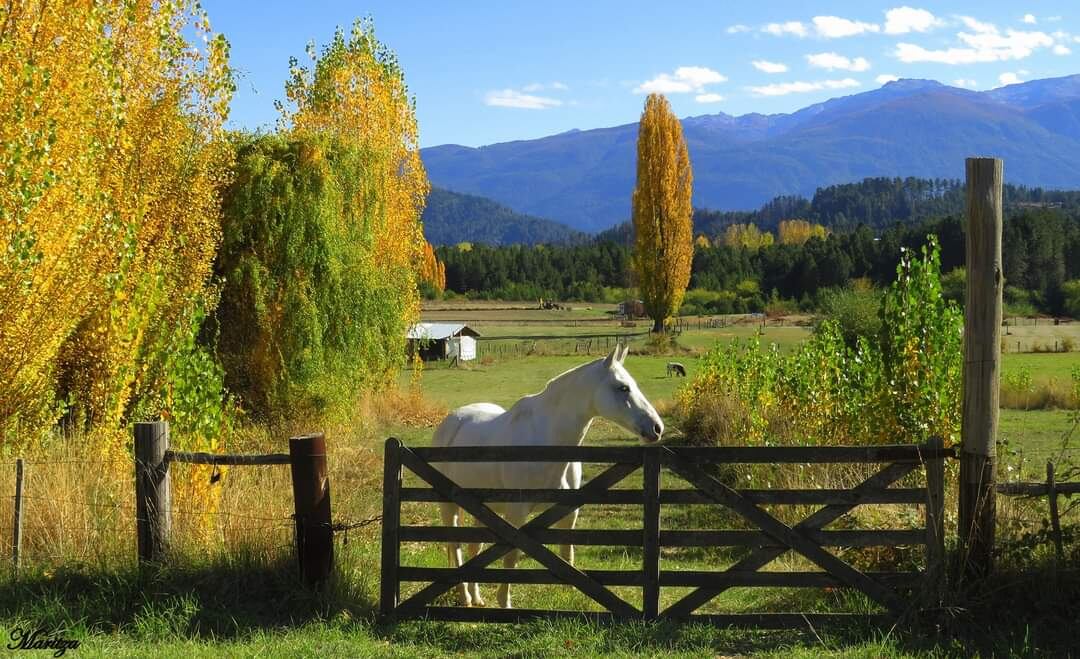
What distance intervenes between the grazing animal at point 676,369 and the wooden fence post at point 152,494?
29451 mm

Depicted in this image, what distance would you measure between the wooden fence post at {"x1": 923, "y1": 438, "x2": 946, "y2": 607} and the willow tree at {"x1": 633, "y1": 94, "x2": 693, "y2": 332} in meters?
50.3

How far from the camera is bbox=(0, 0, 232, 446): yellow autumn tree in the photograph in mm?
8297

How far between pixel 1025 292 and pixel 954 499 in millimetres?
81249

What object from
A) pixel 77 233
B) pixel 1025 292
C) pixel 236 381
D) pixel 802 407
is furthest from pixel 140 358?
pixel 1025 292

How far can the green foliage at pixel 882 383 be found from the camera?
11.2 metres

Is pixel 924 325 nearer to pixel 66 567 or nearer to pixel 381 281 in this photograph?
pixel 66 567

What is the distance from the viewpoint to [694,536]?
6.63 metres

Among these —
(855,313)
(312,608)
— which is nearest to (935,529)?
(312,608)

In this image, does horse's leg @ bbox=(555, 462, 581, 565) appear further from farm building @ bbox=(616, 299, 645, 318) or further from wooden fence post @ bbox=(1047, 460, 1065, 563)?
farm building @ bbox=(616, 299, 645, 318)

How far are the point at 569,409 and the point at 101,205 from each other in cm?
519

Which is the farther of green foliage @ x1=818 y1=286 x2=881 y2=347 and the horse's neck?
green foliage @ x1=818 y1=286 x2=881 y2=347

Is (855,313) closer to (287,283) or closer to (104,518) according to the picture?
(287,283)

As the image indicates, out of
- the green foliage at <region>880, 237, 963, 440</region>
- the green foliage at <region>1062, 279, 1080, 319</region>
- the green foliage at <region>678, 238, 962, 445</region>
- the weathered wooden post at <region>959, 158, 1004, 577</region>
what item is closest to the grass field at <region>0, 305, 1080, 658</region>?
the weathered wooden post at <region>959, 158, 1004, 577</region>

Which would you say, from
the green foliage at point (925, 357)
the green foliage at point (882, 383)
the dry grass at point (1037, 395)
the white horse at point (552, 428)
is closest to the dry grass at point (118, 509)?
the white horse at point (552, 428)
